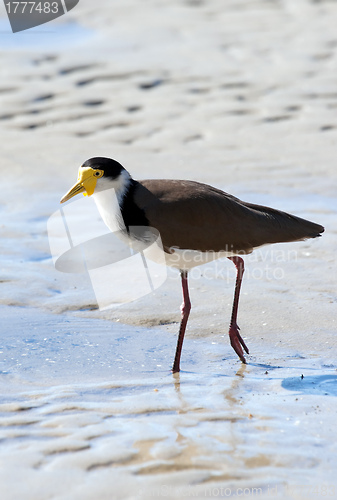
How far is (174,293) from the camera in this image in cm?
633

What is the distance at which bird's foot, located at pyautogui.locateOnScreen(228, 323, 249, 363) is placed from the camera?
5.18m

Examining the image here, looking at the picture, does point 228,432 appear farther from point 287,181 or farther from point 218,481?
point 287,181

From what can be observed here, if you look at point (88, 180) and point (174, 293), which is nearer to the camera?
point (88, 180)

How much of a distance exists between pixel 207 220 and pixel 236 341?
33.5 inches

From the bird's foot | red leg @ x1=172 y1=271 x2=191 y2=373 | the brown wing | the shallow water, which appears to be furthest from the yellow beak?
the bird's foot

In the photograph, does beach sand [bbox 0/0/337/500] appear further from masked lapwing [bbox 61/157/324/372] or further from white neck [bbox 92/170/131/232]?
white neck [bbox 92/170/131/232]

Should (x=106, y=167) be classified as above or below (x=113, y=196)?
above

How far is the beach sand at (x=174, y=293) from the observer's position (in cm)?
378

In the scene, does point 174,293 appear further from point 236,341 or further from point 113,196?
point 113,196

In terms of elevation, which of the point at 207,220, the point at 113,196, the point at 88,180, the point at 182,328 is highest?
the point at 88,180

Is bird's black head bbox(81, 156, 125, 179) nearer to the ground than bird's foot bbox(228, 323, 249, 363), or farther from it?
farther from it

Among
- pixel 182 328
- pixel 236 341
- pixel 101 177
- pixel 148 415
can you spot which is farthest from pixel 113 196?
pixel 148 415

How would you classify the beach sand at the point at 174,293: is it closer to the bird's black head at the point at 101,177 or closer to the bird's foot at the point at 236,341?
the bird's foot at the point at 236,341

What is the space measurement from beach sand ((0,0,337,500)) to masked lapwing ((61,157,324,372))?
0.46 m
